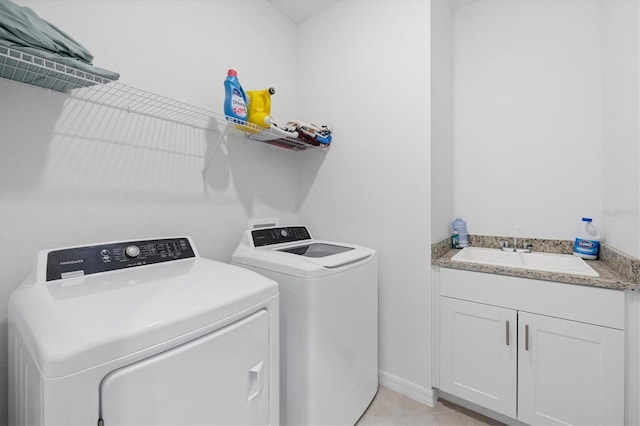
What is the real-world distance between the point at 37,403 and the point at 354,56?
2.44 m

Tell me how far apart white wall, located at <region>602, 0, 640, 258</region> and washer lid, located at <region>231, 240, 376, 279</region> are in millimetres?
1346

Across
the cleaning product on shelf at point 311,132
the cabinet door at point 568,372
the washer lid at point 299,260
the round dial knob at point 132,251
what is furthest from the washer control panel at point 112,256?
the cabinet door at point 568,372

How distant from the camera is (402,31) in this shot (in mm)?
1919

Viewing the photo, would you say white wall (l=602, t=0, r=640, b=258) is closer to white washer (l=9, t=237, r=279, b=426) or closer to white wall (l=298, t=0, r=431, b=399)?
white wall (l=298, t=0, r=431, b=399)

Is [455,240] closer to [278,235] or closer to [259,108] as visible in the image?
[278,235]

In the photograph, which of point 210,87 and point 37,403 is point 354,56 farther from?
point 37,403

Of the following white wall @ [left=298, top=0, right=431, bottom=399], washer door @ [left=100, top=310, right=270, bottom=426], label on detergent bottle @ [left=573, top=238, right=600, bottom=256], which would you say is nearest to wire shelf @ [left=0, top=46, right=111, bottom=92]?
washer door @ [left=100, top=310, right=270, bottom=426]

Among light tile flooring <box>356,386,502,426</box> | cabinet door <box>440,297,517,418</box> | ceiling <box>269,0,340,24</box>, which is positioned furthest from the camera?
ceiling <box>269,0,340,24</box>

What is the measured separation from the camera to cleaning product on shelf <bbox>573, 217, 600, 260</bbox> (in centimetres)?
182

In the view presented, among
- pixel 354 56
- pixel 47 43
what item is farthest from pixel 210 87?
pixel 354 56

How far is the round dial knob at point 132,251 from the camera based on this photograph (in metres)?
1.26

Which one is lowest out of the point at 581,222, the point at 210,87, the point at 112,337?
the point at 112,337

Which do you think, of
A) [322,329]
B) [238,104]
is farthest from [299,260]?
[238,104]

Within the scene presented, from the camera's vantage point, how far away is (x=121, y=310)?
2.67 feet
